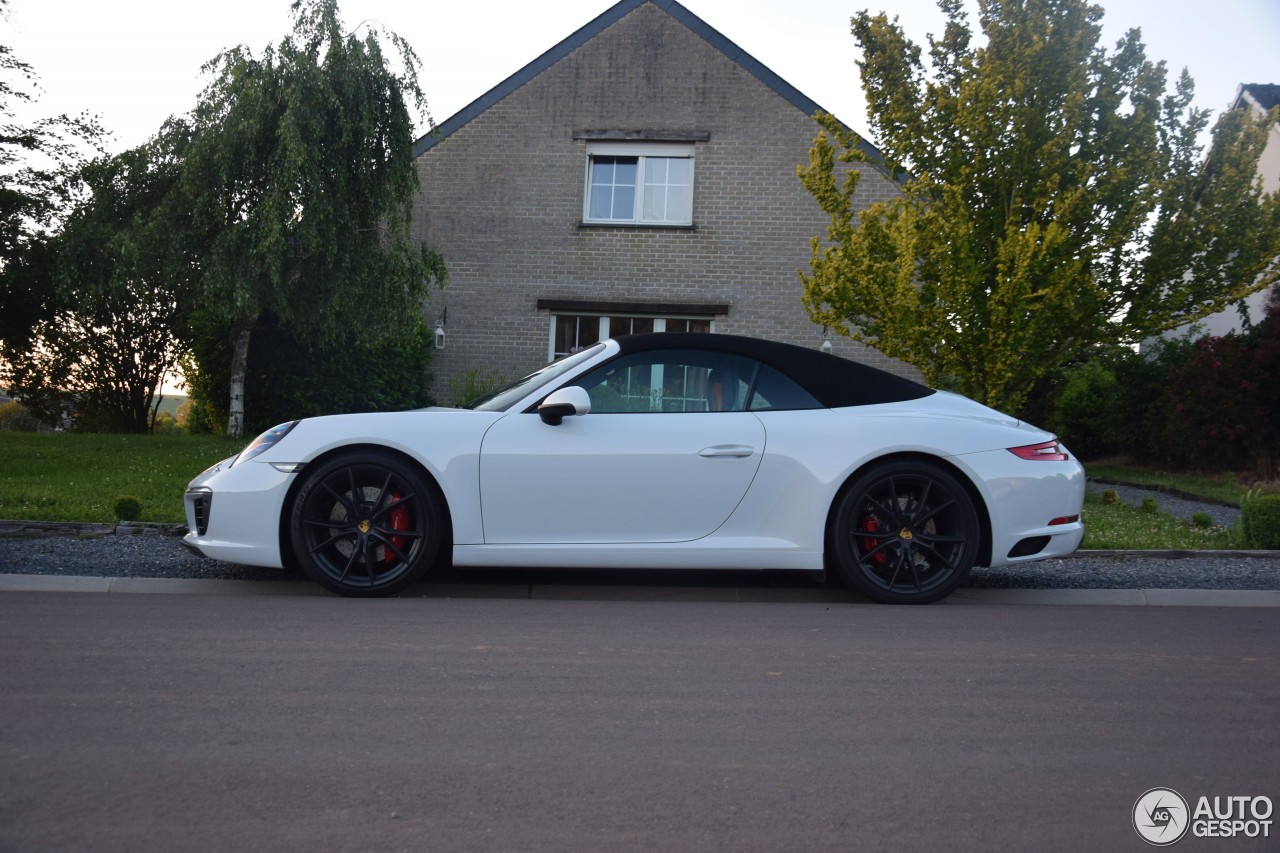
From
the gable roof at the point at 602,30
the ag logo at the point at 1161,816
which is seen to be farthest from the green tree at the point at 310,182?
the ag logo at the point at 1161,816

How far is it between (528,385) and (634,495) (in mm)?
853

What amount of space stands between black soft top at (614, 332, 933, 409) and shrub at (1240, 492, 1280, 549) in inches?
126

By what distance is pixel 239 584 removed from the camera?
5.96 meters

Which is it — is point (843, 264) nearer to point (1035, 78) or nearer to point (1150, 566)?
point (1035, 78)

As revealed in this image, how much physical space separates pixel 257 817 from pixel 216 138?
1385 centimetres

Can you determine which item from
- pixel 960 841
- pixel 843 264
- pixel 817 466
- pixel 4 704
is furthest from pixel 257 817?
pixel 843 264

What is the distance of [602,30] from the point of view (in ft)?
60.3

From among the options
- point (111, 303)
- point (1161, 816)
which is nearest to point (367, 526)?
point (1161, 816)

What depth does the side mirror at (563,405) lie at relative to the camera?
219 inches

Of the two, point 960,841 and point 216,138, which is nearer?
point 960,841

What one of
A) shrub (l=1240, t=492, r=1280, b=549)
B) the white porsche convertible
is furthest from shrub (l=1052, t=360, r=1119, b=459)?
the white porsche convertible

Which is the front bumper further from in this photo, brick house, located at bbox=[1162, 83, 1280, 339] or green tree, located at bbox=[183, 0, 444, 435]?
brick house, located at bbox=[1162, 83, 1280, 339]

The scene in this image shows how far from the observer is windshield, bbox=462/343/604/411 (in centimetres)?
583

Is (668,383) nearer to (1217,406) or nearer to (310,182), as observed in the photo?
(310,182)
